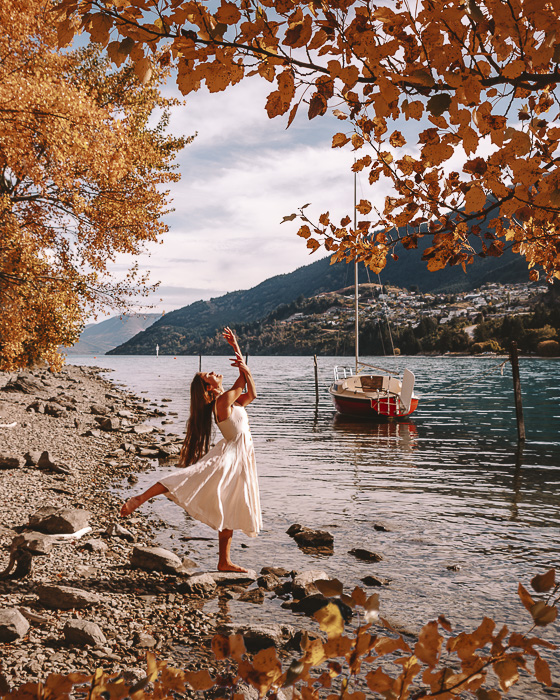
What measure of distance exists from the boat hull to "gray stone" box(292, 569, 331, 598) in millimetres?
25449

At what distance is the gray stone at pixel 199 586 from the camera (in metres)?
7.28

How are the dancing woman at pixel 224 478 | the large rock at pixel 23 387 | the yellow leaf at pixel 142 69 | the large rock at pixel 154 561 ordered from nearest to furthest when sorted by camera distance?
the yellow leaf at pixel 142 69 → the dancing woman at pixel 224 478 → the large rock at pixel 154 561 → the large rock at pixel 23 387

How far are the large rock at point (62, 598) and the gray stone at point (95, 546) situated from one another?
6.96 ft

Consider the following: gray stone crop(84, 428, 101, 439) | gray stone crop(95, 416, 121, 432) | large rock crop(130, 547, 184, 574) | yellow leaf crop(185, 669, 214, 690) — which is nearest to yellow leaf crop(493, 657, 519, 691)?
yellow leaf crop(185, 669, 214, 690)

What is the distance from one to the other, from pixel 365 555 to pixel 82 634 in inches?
220

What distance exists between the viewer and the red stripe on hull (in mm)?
33031

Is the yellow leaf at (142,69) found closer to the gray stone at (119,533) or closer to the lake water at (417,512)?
the lake water at (417,512)

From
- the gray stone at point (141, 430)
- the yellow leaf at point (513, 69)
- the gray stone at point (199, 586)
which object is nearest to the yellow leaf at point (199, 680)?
the yellow leaf at point (513, 69)

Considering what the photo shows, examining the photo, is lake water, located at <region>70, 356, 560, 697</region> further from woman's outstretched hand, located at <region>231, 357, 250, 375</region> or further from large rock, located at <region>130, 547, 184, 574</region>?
woman's outstretched hand, located at <region>231, 357, 250, 375</region>

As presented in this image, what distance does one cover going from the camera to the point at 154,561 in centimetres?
796

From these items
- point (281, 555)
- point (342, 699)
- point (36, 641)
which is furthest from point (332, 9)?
point (281, 555)

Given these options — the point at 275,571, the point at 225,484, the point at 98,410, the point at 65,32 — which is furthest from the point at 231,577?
the point at 98,410

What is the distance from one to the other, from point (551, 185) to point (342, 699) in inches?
92.0

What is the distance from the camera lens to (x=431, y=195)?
396 centimetres
